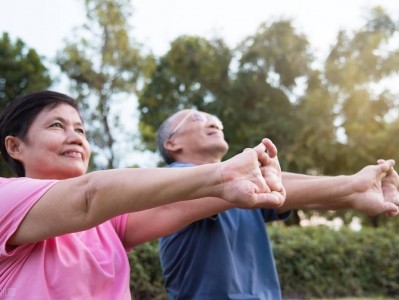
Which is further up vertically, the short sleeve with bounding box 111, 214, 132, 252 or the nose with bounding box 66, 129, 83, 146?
the nose with bounding box 66, 129, 83, 146

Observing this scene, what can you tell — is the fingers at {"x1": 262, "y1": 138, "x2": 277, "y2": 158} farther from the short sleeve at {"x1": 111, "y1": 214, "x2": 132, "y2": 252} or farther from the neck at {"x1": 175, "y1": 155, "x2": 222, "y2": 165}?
the neck at {"x1": 175, "y1": 155, "x2": 222, "y2": 165}

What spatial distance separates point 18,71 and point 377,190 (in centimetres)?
1777

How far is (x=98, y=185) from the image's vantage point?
1593mm

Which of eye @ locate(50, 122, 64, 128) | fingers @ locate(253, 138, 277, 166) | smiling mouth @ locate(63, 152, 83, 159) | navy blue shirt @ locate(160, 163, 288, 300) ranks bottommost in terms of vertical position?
navy blue shirt @ locate(160, 163, 288, 300)

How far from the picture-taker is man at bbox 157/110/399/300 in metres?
2.63

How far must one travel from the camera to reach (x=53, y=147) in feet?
6.64

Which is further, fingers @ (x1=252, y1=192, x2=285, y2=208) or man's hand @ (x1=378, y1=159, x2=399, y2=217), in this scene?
man's hand @ (x1=378, y1=159, x2=399, y2=217)

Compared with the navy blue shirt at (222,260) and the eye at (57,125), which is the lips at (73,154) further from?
the navy blue shirt at (222,260)

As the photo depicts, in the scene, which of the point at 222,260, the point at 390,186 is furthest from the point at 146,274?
the point at 390,186

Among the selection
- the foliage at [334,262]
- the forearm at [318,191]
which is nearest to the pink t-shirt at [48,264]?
the forearm at [318,191]

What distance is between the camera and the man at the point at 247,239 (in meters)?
2.63

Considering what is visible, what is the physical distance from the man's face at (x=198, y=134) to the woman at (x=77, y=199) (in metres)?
1.14

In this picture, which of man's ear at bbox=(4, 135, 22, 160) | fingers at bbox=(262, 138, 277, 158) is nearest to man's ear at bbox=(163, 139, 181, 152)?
man's ear at bbox=(4, 135, 22, 160)

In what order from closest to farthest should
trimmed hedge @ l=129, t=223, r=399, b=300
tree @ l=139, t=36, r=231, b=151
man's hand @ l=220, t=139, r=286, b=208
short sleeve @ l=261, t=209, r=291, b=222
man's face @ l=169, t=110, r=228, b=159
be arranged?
man's hand @ l=220, t=139, r=286, b=208 < short sleeve @ l=261, t=209, r=291, b=222 < man's face @ l=169, t=110, r=228, b=159 < trimmed hedge @ l=129, t=223, r=399, b=300 < tree @ l=139, t=36, r=231, b=151
